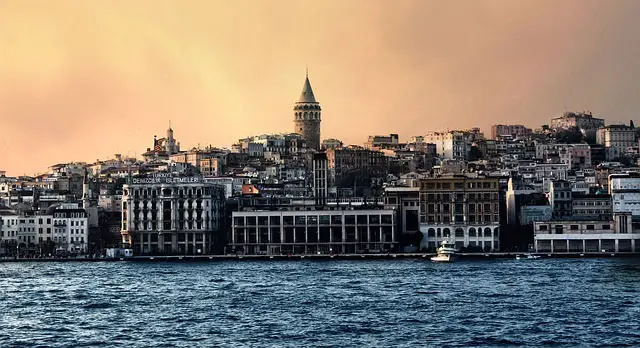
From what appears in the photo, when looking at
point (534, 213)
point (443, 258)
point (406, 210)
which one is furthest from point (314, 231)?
point (534, 213)

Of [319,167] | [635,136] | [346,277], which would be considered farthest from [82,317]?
[635,136]

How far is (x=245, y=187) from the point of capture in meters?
119

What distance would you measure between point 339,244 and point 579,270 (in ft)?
79.1

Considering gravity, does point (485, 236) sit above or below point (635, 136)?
below

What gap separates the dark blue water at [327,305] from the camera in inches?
1796

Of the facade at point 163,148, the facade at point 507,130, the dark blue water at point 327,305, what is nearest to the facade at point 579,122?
the facade at point 507,130

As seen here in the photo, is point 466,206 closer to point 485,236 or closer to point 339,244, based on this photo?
point 485,236

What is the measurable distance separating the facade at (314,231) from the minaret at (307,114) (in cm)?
7853

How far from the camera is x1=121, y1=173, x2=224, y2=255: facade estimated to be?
98.0 metres

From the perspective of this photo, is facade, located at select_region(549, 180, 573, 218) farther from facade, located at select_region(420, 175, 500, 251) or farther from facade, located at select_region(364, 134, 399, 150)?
facade, located at select_region(364, 134, 399, 150)

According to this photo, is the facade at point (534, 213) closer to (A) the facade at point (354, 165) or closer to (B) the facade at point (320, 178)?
(B) the facade at point (320, 178)

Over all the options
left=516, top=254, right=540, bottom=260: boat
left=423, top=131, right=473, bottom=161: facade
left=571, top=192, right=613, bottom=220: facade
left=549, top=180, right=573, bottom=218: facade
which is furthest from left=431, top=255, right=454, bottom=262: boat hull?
left=423, top=131, right=473, bottom=161: facade

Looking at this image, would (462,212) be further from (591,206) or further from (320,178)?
(320,178)

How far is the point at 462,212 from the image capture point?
97.6 metres
